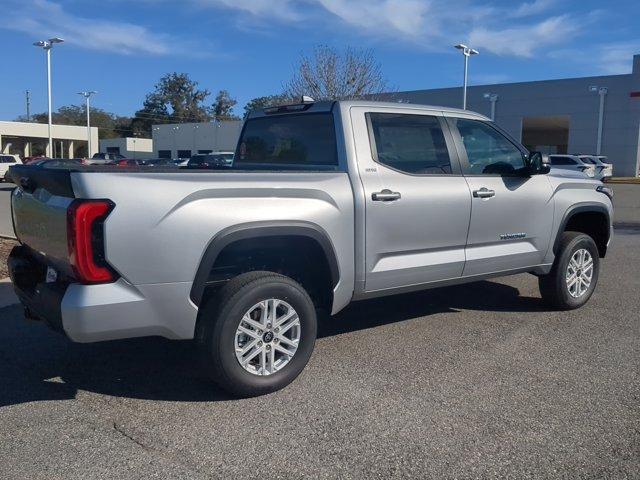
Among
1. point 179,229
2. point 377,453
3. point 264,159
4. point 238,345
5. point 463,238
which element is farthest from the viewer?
point 264,159

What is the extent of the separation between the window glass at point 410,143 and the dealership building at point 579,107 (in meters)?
41.0

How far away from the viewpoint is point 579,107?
159ft

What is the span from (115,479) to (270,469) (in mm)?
787

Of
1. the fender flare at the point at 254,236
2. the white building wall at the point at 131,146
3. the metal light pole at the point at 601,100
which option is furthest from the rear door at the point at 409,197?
the white building wall at the point at 131,146

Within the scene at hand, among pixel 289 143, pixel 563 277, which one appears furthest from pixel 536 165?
pixel 289 143

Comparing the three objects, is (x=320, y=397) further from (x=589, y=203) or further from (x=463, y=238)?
(x=589, y=203)

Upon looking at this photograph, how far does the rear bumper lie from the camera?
362cm

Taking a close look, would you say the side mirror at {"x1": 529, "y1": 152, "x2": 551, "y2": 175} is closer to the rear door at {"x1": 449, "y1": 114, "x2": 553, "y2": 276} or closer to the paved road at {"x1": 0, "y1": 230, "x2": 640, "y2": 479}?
the rear door at {"x1": 449, "y1": 114, "x2": 553, "y2": 276}

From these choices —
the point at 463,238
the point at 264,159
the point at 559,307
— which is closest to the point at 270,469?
the point at 463,238

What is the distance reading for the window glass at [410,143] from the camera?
509 cm

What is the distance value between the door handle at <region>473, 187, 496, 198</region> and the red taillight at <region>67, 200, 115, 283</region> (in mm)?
3155

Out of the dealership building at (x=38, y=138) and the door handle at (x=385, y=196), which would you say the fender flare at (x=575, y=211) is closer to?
the door handle at (x=385, y=196)

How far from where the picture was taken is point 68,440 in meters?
3.64

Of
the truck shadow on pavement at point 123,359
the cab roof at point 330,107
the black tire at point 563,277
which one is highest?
the cab roof at point 330,107
